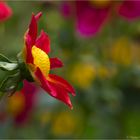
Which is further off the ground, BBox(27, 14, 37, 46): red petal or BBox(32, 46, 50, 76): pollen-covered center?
BBox(27, 14, 37, 46): red petal

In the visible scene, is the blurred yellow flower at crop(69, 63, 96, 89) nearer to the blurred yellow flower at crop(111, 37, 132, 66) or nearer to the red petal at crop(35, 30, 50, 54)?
the blurred yellow flower at crop(111, 37, 132, 66)

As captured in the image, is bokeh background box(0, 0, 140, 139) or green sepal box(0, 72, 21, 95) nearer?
green sepal box(0, 72, 21, 95)

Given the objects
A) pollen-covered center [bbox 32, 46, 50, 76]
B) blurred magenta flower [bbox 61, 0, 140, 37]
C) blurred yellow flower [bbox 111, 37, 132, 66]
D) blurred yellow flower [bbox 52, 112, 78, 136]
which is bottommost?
blurred yellow flower [bbox 52, 112, 78, 136]

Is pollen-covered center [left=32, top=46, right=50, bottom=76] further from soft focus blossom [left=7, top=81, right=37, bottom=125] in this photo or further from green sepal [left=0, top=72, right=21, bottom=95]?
soft focus blossom [left=7, top=81, right=37, bottom=125]

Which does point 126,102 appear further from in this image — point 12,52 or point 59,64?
point 59,64

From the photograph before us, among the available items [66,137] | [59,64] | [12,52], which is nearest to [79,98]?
[66,137]

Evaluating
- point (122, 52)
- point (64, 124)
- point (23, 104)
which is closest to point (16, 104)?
point (23, 104)

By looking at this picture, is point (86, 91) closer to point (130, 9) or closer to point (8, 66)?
point (130, 9)

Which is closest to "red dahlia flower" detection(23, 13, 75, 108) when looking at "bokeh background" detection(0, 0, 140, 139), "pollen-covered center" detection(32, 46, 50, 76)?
"pollen-covered center" detection(32, 46, 50, 76)
